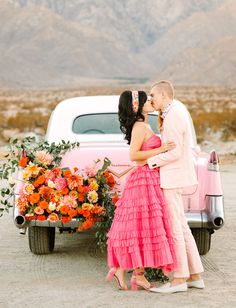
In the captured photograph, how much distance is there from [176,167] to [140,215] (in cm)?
46

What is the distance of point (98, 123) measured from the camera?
9602 millimetres

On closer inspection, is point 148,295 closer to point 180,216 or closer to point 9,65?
point 180,216

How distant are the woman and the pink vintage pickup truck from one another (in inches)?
34.2

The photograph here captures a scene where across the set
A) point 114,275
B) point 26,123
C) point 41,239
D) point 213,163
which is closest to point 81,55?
point 26,123

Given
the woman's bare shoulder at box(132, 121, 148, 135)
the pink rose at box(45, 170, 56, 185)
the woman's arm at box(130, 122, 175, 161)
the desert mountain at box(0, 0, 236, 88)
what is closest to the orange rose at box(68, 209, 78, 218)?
the pink rose at box(45, 170, 56, 185)

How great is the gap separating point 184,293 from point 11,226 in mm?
4630

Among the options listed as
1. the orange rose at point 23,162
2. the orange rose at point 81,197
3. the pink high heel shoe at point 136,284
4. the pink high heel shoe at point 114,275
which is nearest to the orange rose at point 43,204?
the orange rose at point 81,197

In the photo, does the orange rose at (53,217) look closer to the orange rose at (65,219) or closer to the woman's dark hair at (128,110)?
the orange rose at (65,219)

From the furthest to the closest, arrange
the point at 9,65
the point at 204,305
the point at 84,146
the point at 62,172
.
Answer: the point at 9,65 < the point at 84,146 < the point at 62,172 < the point at 204,305

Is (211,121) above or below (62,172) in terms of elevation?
above

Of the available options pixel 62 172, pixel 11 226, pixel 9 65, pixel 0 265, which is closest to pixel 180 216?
pixel 62 172

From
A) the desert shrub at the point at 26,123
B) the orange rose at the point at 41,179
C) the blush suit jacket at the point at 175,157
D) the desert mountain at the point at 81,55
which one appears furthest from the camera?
the desert mountain at the point at 81,55

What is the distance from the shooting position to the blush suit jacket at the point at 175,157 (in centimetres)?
644

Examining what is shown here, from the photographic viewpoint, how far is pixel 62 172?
294 inches
